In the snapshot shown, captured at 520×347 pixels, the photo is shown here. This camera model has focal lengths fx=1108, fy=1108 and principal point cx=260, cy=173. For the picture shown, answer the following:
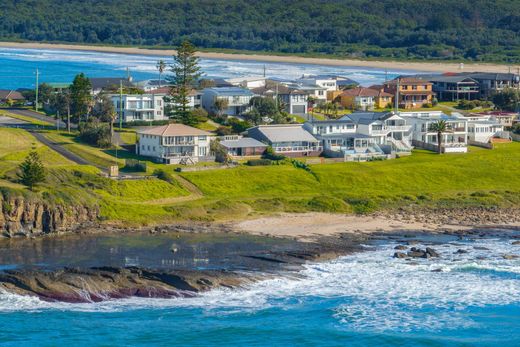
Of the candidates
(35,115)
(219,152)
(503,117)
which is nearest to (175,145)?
(219,152)

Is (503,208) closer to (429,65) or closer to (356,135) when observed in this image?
(356,135)

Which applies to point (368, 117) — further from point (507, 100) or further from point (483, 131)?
point (507, 100)

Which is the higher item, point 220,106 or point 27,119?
point 220,106

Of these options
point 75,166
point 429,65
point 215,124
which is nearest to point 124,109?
point 215,124

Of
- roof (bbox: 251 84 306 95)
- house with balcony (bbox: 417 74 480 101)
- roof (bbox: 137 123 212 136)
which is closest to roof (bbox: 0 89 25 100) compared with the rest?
roof (bbox: 251 84 306 95)

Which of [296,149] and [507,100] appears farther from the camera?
[507,100]

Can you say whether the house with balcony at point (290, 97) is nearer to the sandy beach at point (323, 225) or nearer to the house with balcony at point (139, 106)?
the house with balcony at point (139, 106)
